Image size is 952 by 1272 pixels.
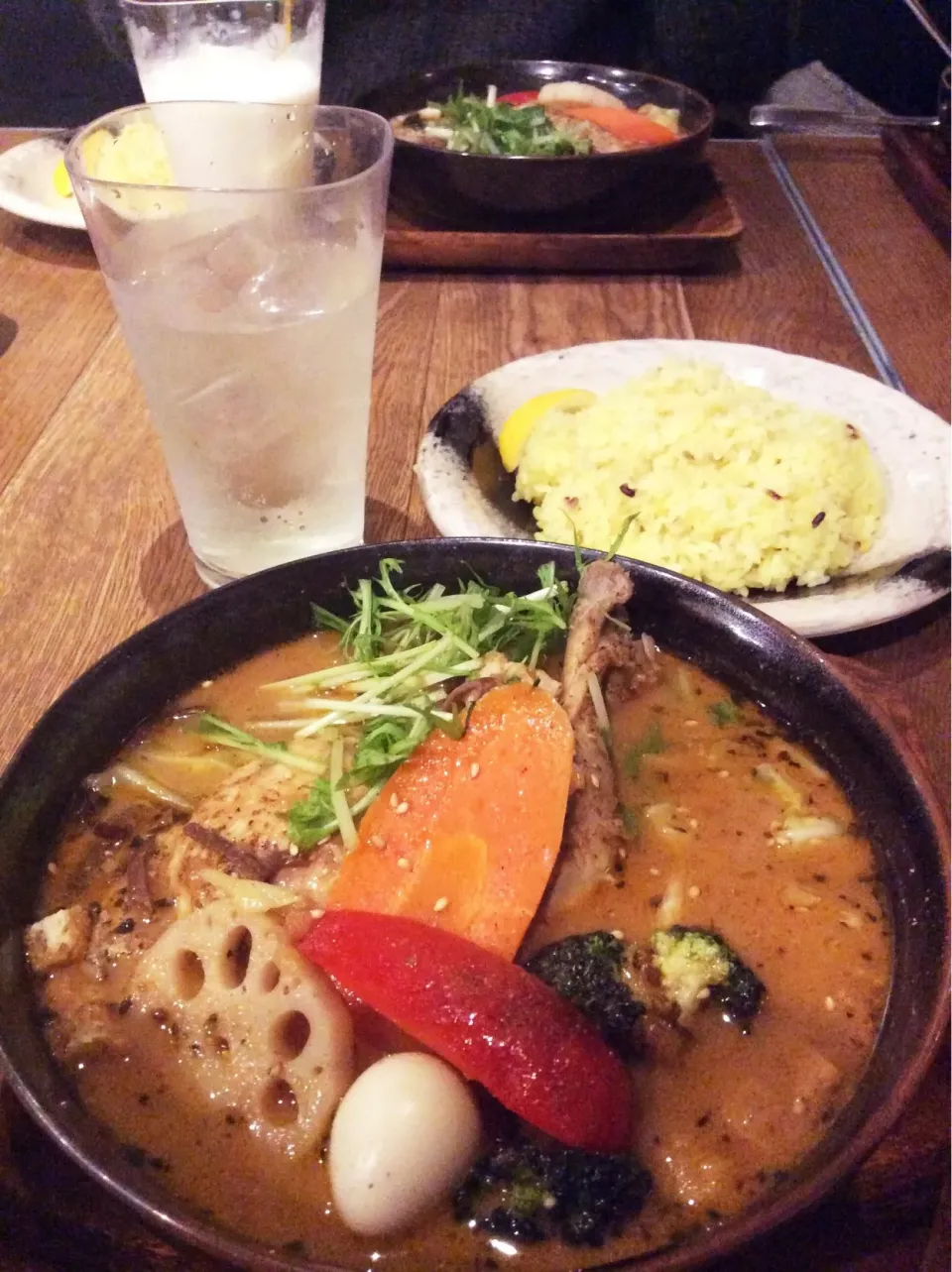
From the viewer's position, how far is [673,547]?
1.90 m

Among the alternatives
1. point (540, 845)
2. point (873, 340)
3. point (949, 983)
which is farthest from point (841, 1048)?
point (873, 340)

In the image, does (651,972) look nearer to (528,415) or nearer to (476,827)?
(476,827)

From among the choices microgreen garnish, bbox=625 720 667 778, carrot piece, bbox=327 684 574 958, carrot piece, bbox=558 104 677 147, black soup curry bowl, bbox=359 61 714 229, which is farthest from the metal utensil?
carrot piece, bbox=327 684 574 958

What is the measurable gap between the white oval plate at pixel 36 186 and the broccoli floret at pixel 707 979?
2.75m

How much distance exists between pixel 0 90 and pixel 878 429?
15.8 ft

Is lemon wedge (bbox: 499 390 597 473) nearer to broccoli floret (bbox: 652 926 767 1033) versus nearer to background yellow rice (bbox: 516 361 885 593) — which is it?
background yellow rice (bbox: 516 361 885 593)

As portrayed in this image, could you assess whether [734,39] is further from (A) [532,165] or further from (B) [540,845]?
(B) [540,845]

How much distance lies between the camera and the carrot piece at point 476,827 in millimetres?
1128

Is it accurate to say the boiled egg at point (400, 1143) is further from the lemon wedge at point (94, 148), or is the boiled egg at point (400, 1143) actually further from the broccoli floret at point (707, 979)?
the lemon wedge at point (94, 148)

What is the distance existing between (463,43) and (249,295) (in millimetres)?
3954

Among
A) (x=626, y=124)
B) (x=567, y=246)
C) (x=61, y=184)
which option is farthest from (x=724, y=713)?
(x=61, y=184)

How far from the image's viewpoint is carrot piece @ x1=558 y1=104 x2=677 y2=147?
10.5 feet

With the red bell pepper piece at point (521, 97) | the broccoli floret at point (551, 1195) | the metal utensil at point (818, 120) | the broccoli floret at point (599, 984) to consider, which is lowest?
the broccoli floret at point (551, 1195)

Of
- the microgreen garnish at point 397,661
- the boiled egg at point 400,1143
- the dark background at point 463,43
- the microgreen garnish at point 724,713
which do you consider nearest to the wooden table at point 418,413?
the boiled egg at point 400,1143
